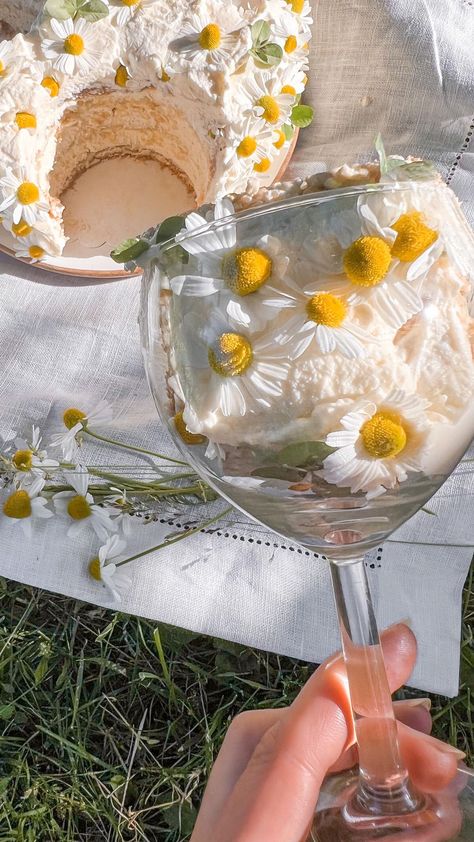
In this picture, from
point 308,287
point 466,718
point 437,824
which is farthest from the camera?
point 466,718

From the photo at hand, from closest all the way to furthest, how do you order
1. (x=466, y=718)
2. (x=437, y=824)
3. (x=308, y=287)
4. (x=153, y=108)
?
(x=308, y=287) < (x=437, y=824) < (x=466, y=718) < (x=153, y=108)

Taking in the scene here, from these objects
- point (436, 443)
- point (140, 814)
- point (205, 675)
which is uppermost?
point (436, 443)

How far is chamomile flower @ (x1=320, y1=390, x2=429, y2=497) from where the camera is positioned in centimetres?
32

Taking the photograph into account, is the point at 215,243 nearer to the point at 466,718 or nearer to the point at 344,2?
the point at 466,718

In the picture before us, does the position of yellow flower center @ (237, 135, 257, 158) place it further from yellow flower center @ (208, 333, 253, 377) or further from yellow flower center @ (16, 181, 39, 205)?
yellow flower center @ (208, 333, 253, 377)

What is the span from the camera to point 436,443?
343 millimetres

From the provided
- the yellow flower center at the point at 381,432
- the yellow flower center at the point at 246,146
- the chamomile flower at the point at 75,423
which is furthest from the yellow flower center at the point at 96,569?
the yellow flower center at the point at 381,432

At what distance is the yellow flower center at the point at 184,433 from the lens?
0.37 meters

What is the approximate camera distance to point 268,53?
0.84 m

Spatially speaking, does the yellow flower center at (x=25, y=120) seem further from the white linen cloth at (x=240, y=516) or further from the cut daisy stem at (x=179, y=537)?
the cut daisy stem at (x=179, y=537)

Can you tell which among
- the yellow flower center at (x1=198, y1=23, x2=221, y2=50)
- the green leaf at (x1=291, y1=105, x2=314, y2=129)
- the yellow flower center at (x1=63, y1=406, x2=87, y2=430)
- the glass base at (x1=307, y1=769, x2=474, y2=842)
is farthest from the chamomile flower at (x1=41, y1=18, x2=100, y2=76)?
the glass base at (x1=307, y1=769, x2=474, y2=842)

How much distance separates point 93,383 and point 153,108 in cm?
34

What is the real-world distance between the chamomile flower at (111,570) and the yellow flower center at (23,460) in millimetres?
124

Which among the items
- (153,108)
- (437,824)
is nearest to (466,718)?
(437,824)
